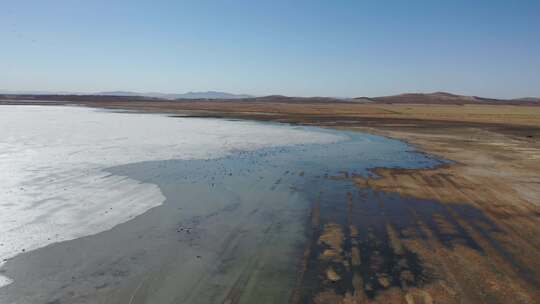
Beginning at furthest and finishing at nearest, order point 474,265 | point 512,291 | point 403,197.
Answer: point 403,197
point 474,265
point 512,291

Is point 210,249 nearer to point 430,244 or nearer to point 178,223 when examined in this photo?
point 178,223

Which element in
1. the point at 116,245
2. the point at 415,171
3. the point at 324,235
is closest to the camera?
the point at 116,245

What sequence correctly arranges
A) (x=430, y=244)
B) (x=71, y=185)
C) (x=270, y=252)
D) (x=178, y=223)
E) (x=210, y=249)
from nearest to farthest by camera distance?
(x=270, y=252) → (x=210, y=249) → (x=430, y=244) → (x=178, y=223) → (x=71, y=185)

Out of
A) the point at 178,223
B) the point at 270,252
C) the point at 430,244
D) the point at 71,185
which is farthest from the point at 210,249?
the point at 71,185

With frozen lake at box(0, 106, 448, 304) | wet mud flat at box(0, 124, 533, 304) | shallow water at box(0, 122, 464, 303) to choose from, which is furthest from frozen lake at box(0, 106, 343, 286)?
wet mud flat at box(0, 124, 533, 304)

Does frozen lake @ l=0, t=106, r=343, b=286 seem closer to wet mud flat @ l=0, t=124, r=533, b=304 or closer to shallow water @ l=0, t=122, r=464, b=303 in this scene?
shallow water @ l=0, t=122, r=464, b=303

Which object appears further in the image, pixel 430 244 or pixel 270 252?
pixel 430 244

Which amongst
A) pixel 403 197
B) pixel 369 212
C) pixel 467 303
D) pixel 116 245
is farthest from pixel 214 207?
pixel 467 303

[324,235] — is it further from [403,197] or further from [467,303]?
[403,197]
